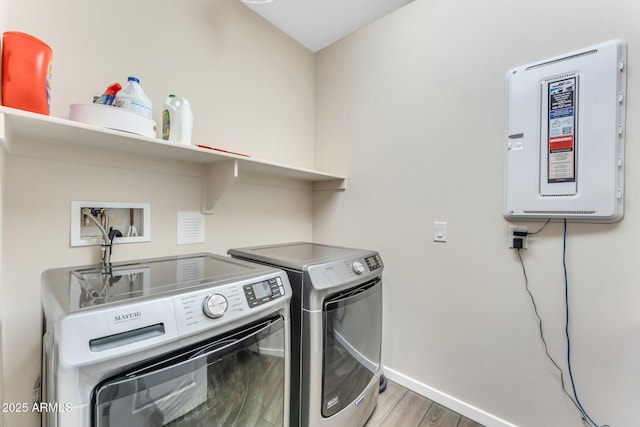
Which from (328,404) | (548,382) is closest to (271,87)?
(328,404)

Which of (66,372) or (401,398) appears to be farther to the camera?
(401,398)

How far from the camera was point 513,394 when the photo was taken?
141cm

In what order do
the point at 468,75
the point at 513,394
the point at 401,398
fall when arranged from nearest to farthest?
the point at 513,394 → the point at 468,75 → the point at 401,398

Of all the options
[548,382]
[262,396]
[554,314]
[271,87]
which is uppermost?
[271,87]

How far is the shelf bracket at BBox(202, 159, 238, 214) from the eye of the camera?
1.44 meters

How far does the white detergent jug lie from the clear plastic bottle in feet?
0.44

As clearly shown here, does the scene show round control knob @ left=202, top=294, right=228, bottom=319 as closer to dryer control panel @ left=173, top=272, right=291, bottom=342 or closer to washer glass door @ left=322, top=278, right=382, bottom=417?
dryer control panel @ left=173, top=272, right=291, bottom=342

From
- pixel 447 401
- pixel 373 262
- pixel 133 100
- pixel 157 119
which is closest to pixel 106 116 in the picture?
pixel 133 100

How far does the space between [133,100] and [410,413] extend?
206cm

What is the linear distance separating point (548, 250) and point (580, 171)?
1.23ft

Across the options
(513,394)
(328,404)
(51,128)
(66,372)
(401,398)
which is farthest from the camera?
(401,398)

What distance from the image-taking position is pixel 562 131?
1.25 meters

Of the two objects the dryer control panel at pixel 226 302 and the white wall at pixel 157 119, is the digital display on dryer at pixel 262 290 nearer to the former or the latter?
the dryer control panel at pixel 226 302

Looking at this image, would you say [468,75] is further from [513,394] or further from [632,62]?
[513,394]
